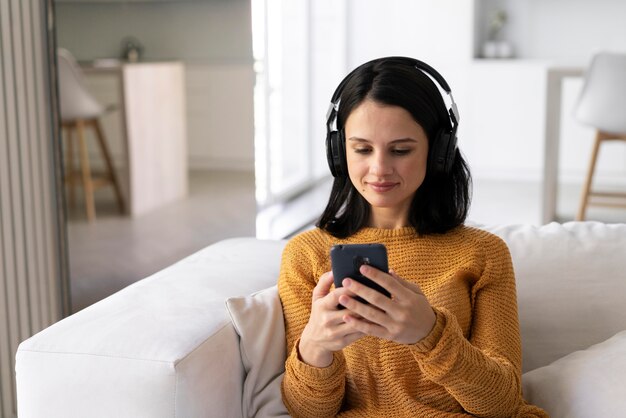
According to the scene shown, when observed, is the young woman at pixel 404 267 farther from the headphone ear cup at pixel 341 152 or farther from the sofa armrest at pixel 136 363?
the sofa armrest at pixel 136 363

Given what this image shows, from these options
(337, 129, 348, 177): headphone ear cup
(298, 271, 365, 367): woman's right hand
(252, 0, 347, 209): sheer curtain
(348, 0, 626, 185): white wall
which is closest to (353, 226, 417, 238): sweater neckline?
(337, 129, 348, 177): headphone ear cup

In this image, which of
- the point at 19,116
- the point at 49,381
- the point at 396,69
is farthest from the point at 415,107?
the point at 19,116

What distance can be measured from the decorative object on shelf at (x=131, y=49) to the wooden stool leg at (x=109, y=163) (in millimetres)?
220

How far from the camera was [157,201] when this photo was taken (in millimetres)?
2787

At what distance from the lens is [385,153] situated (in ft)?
4.14

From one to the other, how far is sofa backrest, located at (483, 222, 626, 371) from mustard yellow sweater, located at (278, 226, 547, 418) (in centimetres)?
21

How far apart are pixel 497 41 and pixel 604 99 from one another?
198cm

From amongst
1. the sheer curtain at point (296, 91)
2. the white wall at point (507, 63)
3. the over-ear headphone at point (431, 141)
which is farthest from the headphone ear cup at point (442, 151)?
the white wall at point (507, 63)

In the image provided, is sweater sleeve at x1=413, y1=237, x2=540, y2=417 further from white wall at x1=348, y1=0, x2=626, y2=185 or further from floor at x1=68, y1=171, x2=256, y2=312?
white wall at x1=348, y1=0, x2=626, y2=185

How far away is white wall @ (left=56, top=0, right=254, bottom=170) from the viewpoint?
8.39 feet

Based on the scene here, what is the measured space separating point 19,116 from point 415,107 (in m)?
1.35

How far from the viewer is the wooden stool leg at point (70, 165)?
248cm

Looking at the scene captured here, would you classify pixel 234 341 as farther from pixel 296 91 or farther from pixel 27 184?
pixel 296 91

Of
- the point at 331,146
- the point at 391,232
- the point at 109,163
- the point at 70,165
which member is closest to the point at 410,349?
the point at 391,232
